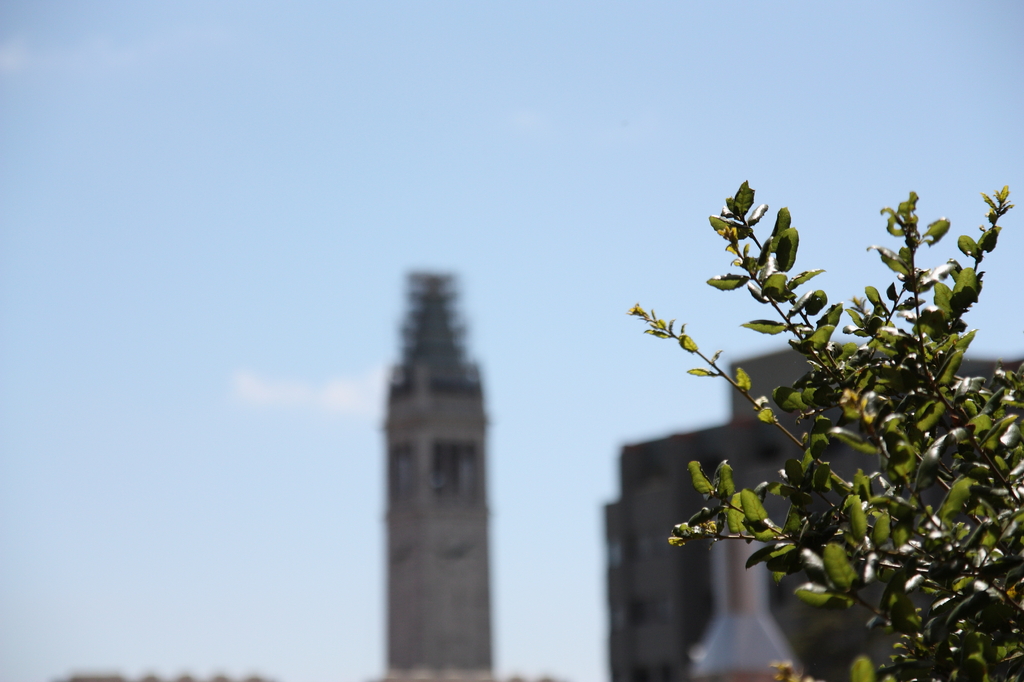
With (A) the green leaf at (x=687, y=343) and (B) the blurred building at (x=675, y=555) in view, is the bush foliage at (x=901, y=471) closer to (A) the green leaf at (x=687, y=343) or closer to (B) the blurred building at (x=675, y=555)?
(A) the green leaf at (x=687, y=343)

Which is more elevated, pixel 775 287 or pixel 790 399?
pixel 775 287

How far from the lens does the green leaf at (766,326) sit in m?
5.80

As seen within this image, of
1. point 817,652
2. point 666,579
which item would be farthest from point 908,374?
point 666,579

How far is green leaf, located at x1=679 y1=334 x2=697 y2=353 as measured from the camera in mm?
6047

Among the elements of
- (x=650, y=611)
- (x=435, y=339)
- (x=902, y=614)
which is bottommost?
(x=902, y=614)

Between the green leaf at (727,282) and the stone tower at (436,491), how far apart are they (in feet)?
444

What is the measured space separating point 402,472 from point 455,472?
5.59 metres

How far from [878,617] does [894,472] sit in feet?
2.72

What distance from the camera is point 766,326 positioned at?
5.84 metres

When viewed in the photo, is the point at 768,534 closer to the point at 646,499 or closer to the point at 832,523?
the point at 832,523

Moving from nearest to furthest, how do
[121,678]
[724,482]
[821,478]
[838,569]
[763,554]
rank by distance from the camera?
[838,569] → [821,478] → [763,554] → [724,482] → [121,678]

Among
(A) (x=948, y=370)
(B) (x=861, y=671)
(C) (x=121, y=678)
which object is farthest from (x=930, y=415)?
(C) (x=121, y=678)

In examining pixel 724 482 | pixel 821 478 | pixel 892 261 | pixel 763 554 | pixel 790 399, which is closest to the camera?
pixel 892 261

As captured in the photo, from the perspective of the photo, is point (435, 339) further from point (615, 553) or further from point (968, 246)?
point (968, 246)
